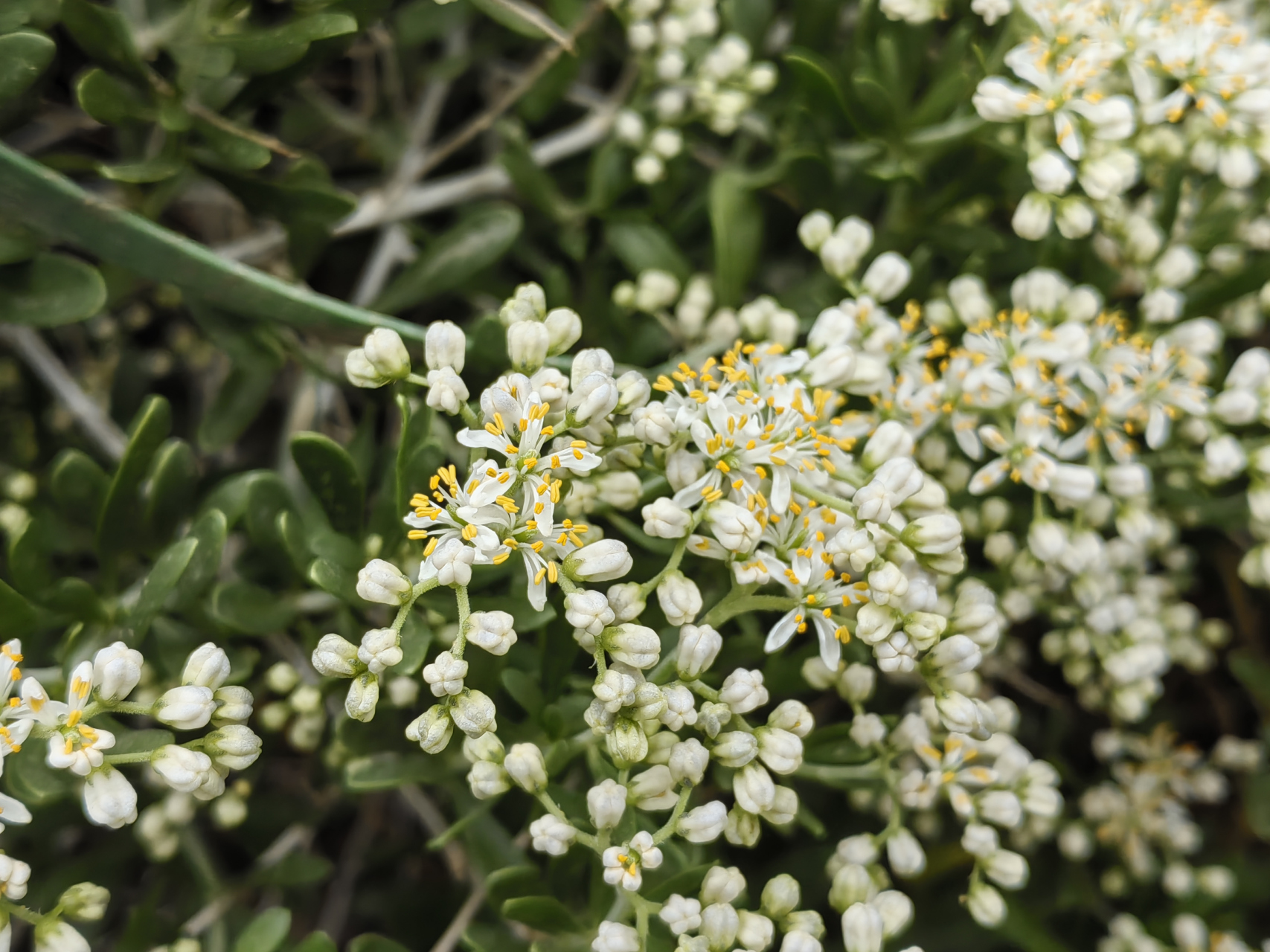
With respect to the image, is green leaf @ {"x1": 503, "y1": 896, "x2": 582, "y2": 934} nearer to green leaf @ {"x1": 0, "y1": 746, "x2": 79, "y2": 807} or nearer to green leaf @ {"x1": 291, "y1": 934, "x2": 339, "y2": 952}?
green leaf @ {"x1": 291, "y1": 934, "x2": 339, "y2": 952}

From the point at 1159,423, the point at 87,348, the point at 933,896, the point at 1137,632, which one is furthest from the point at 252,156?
the point at 933,896

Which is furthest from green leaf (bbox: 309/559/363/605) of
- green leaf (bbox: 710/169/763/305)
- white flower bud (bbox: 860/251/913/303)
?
white flower bud (bbox: 860/251/913/303)

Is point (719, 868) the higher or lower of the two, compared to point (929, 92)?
lower

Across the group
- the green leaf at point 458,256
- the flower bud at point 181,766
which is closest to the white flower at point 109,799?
the flower bud at point 181,766

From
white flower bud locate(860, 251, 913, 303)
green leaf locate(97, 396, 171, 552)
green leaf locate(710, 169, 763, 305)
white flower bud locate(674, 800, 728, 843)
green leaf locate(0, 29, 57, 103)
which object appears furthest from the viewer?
green leaf locate(710, 169, 763, 305)

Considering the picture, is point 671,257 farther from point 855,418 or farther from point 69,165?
point 69,165

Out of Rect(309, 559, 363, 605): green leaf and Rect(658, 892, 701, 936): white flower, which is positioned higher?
Rect(309, 559, 363, 605): green leaf

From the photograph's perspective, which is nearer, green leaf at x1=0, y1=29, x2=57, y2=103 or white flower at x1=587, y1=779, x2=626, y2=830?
white flower at x1=587, y1=779, x2=626, y2=830

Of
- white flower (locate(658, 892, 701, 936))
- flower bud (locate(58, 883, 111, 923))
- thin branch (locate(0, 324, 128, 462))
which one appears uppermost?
white flower (locate(658, 892, 701, 936))
